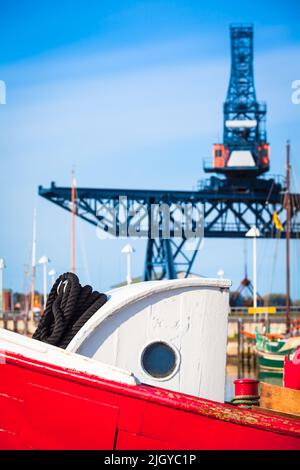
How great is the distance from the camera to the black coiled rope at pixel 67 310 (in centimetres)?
710

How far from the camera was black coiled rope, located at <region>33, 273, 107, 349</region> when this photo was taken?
710cm

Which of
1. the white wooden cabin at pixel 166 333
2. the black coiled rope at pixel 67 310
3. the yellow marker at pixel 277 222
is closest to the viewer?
the white wooden cabin at pixel 166 333

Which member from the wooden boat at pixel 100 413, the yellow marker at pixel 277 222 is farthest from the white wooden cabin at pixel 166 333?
the yellow marker at pixel 277 222

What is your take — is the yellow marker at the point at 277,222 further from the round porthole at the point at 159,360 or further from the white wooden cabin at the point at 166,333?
the round porthole at the point at 159,360

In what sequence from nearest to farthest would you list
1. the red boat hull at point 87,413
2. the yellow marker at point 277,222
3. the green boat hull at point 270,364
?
1. the red boat hull at point 87,413
2. the green boat hull at point 270,364
3. the yellow marker at point 277,222

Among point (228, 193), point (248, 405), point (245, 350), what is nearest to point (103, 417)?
point (248, 405)

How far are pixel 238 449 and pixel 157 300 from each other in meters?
1.40

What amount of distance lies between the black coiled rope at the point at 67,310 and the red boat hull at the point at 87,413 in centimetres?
A: 101

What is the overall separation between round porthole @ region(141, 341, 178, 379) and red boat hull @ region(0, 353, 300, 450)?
93 centimetres

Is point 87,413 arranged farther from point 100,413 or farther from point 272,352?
point 272,352

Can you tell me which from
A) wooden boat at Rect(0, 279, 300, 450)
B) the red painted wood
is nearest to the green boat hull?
wooden boat at Rect(0, 279, 300, 450)

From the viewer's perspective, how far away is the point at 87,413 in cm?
609

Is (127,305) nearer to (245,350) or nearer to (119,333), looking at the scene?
(119,333)
